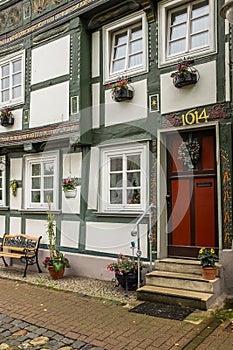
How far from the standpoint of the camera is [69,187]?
7582 millimetres

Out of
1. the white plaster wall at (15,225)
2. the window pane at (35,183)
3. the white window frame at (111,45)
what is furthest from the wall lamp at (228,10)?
the white plaster wall at (15,225)

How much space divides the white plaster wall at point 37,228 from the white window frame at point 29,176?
339 mm

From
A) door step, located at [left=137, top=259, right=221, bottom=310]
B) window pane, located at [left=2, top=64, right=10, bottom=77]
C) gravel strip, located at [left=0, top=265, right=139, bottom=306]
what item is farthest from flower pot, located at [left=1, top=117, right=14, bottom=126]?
door step, located at [left=137, top=259, right=221, bottom=310]

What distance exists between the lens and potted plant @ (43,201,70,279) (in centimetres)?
741

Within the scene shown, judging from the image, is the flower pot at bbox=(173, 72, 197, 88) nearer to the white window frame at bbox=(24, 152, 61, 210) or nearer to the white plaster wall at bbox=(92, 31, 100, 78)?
the white plaster wall at bbox=(92, 31, 100, 78)

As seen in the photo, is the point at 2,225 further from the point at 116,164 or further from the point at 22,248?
the point at 116,164

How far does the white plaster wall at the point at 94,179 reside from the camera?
7.52 m

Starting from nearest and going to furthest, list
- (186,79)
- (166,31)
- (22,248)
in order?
(186,79)
(166,31)
(22,248)

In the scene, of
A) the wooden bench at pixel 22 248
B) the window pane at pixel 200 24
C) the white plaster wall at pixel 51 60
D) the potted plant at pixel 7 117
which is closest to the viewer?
the window pane at pixel 200 24

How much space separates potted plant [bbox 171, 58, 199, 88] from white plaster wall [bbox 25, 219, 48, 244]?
4.45 metres

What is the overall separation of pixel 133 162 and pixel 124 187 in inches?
20.9

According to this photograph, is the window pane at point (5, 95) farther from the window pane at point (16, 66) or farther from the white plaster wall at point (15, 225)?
the white plaster wall at point (15, 225)

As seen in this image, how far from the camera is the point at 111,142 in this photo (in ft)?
24.1

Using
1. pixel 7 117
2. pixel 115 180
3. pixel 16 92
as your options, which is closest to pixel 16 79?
pixel 16 92
